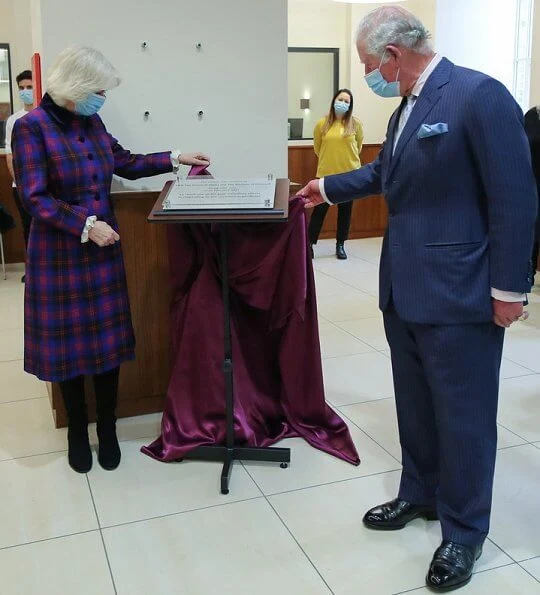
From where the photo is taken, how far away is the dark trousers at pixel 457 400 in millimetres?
1862

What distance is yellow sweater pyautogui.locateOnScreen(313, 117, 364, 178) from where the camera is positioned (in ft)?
20.5

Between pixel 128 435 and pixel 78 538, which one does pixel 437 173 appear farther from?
pixel 128 435

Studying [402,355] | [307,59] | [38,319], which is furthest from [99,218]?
[307,59]

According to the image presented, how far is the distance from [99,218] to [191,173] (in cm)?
43

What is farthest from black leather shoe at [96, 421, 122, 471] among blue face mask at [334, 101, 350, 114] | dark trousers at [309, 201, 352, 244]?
blue face mask at [334, 101, 350, 114]

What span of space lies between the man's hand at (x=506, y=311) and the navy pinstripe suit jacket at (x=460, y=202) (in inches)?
0.8

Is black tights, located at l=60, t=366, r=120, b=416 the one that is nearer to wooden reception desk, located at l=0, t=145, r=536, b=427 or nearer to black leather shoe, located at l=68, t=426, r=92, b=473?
black leather shoe, located at l=68, t=426, r=92, b=473

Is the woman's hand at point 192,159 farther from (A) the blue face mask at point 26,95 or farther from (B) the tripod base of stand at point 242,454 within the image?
(A) the blue face mask at point 26,95

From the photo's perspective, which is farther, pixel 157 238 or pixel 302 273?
pixel 157 238

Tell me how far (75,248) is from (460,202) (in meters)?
1.30

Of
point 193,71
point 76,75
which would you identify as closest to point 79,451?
point 76,75

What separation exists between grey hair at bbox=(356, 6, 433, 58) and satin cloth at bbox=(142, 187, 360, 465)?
788 mm

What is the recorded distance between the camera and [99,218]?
2.46 m

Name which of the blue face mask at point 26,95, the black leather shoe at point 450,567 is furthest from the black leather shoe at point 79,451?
the blue face mask at point 26,95
